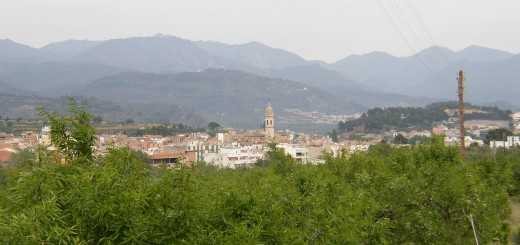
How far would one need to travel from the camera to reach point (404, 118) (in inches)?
5153

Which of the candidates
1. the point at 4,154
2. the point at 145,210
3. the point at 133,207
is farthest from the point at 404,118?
the point at 133,207

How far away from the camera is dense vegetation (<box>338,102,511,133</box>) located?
410 ft

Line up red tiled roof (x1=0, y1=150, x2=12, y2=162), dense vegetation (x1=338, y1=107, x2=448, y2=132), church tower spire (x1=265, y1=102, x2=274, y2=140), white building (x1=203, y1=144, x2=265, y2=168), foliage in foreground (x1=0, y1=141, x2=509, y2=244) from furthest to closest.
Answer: dense vegetation (x1=338, y1=107, x2=448, y2=132) → church tower spire (x1=265, y1=102, x2=274, y2=140) → white building (x1=203, y1=144, x2=265, y2=168) → red tiled roof (x1=0, y1=150, x2=12, y2=162) → foliage in foreground (x1=0, y1=141, x2=509, y2=244)

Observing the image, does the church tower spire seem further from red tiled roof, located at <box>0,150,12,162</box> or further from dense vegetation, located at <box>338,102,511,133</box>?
red tiled roof, located at <box>0,150,12,162</box>

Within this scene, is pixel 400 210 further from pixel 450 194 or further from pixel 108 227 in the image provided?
pixel 108 227

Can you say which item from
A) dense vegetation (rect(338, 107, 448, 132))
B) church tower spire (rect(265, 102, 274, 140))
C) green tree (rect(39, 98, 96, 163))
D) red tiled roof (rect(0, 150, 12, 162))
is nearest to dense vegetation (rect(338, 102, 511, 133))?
dense vegetation (rect(338, 107, 448, 132))

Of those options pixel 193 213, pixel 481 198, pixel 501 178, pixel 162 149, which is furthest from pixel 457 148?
pixel 162 149

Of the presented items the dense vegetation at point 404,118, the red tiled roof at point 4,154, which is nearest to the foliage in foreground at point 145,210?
the red tiled roof at point 4,154

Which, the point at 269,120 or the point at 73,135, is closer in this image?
the point at 73,135

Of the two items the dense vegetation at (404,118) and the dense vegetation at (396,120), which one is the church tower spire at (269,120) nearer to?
the dense vegetation at (404,118)

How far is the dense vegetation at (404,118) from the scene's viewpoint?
12510 centimetres

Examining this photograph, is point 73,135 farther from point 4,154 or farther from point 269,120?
point 269,120

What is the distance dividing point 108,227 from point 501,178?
19407 mm

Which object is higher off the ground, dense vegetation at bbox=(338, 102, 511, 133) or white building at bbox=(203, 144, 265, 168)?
dense vegetation at bbox=(338, 102, 511, 133)
